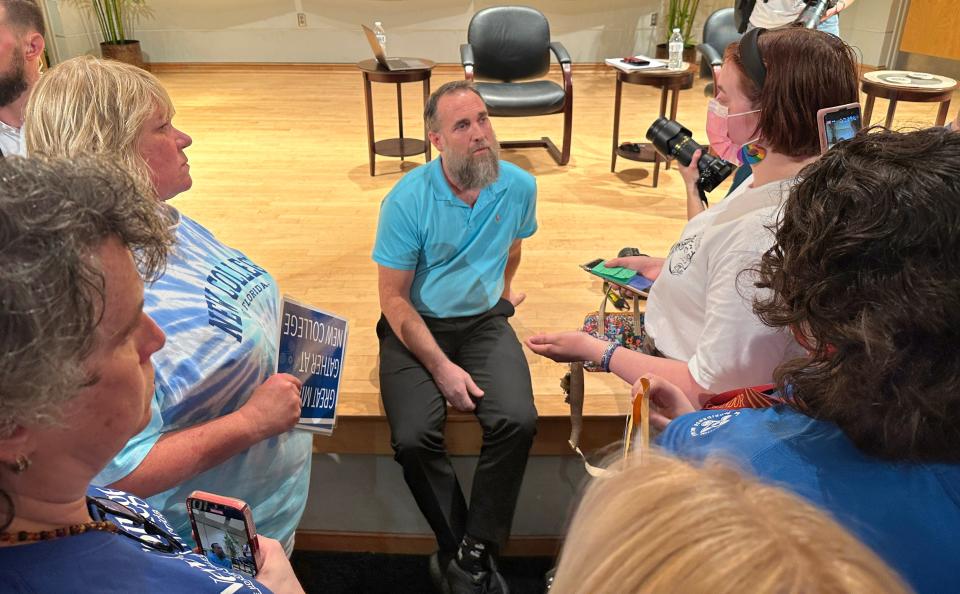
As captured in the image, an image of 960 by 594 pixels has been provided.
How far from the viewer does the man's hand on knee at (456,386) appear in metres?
1.95

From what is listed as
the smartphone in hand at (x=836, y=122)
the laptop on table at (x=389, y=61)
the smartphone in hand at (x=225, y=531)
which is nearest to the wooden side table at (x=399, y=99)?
the laptop on table at (x=389, y=61)

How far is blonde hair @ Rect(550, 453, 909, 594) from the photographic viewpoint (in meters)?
0.39

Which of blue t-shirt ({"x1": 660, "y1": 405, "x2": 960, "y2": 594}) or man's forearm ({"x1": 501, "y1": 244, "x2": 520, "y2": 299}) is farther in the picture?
man's forearm ({"x1": 501, "y1": 244, "x2": 520, "y2": 299})

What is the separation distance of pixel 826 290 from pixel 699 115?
5627mm

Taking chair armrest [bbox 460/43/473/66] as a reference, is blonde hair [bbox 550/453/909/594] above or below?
above

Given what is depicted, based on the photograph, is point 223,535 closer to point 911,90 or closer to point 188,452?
point 188,452

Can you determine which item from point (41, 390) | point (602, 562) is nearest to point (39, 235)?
point (41, 390)

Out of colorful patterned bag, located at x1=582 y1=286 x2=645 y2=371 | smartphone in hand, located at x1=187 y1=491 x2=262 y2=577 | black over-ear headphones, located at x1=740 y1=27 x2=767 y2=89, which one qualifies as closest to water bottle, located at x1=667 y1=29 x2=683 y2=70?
colorful patterned bag, located at x1=582 y1=286 x2=645 y2=371

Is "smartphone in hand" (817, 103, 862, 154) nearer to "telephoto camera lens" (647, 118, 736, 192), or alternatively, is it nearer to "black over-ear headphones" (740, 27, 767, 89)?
"black over-ear headphones" (740, 27, 767, 89)

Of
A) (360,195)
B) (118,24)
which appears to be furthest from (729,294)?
(118,24)

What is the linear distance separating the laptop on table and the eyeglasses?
3684 mm

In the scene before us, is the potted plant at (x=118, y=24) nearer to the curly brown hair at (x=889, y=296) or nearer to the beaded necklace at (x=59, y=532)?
the beaded necklace at (x=59, y=532)

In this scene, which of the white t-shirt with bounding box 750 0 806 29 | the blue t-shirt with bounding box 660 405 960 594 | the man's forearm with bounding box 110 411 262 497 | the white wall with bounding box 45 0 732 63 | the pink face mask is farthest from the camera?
the white wall with bounding box 45 0 732 63

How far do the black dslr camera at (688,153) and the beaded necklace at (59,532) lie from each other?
75.2 inches
